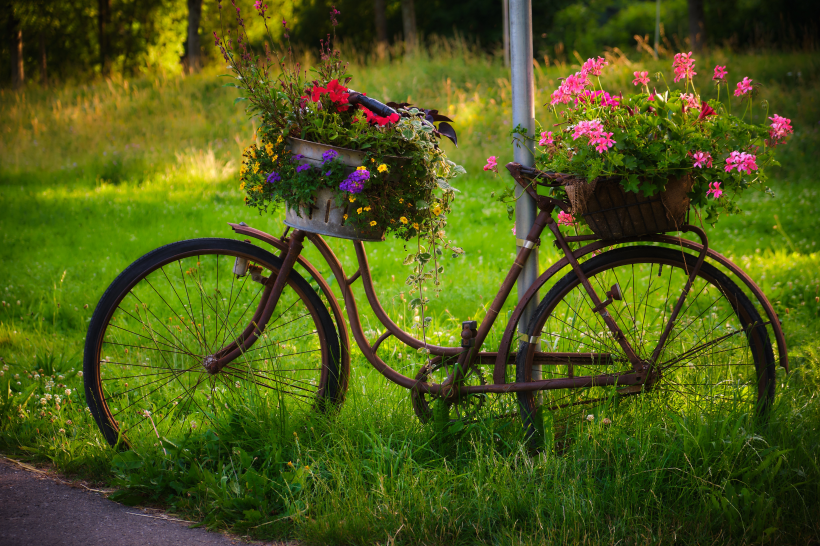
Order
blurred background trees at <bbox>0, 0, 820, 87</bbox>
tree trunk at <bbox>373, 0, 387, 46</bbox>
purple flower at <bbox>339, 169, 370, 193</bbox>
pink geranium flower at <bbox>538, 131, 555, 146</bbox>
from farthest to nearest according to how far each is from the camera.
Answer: blurred background trees at <bbox>0, 0, 820, 87</bbox>, tree trunk at <bbox>373, 0, 387, 46</bbox>, pink geranium flower at <bbox>538, 131, 555, 146</bbox>, purple flower at <bbox>339, 169, 370, 193</bbox>

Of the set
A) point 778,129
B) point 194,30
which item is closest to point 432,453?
point 778,129

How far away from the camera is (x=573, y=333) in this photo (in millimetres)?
3545

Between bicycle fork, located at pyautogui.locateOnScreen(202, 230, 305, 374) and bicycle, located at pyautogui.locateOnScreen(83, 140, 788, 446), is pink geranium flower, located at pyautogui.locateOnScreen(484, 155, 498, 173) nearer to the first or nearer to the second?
bicycle, located at pyautogui.locateOnScreen(83, 140, 788, 446)

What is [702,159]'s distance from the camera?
7.63ft

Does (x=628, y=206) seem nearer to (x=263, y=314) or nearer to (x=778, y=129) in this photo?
(x=778, y=129)

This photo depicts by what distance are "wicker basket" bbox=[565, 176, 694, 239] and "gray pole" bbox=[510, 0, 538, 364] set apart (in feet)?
1.26

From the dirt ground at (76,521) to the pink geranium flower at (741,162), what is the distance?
2.26m

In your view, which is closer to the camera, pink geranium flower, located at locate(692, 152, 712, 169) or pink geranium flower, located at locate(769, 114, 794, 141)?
pink geranium flower, located at locate(692, 152, 712, 169)

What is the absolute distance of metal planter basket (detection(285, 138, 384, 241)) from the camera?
2520 millimetres

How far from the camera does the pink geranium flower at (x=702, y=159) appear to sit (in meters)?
2.31

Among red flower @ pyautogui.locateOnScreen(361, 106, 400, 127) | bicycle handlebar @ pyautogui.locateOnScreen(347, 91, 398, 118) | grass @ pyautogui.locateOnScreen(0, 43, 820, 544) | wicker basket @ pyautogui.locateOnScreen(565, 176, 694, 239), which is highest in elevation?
bicycle handlebar @ pyautogui.locateOnScreen(347, 91, 398, 118)

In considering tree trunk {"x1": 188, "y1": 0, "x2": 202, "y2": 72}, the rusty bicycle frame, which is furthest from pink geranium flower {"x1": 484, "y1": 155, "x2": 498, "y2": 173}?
tree trunk {"x1": 188, "y1": 0, "x2": 202, "y2": 72}

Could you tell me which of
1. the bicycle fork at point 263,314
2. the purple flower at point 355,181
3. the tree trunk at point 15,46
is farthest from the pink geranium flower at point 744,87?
the tree trunk at point 15,46

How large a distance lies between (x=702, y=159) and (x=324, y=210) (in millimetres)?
1495
